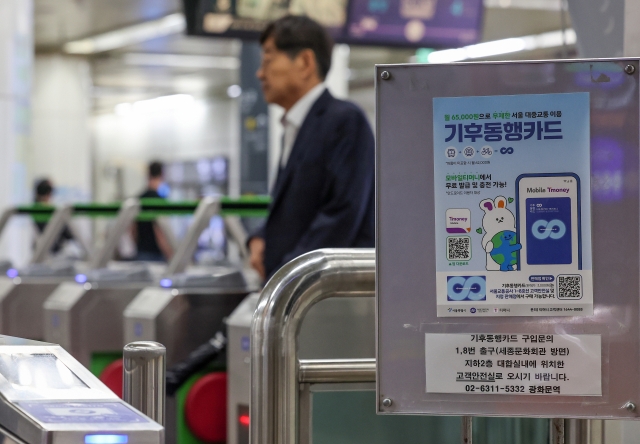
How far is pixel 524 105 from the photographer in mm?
1140

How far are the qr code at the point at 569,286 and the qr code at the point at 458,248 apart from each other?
0.11m

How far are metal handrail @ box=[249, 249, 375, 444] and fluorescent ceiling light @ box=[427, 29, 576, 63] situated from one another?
33.8 feet

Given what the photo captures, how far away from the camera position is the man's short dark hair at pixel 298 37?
2863 millimetres

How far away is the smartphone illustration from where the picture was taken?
3.68ft

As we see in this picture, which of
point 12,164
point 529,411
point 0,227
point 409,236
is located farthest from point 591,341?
point 12,164

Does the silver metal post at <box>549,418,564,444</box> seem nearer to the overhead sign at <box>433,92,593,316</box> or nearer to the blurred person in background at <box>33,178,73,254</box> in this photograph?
the overhead sign at <box>433,92,593,316</box>

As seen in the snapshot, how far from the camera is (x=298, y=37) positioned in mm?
2863

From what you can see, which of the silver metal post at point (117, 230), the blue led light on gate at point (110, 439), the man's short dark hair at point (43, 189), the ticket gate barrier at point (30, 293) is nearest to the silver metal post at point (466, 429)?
the blue led light on gate at point (110, 439)

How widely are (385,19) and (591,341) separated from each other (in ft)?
16.0

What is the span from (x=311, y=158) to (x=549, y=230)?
5.32 feet

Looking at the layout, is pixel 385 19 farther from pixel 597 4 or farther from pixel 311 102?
pixel 597 4

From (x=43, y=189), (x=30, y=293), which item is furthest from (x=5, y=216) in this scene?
(x=43, y=189)

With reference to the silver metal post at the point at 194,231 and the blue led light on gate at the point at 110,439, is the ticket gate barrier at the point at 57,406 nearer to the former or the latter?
the blue led light on gate at the point at 110,439

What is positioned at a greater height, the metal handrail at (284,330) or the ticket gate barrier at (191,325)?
the metal handrail at (284,330)
